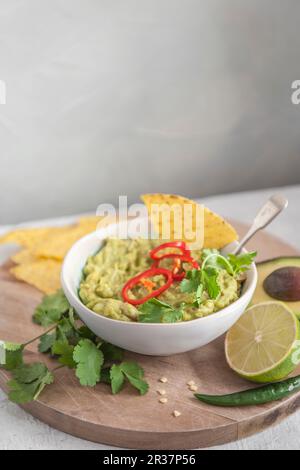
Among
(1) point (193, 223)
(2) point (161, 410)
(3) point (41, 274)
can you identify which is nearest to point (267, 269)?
(1) point (193, 223)

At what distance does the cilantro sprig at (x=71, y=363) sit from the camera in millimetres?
1569

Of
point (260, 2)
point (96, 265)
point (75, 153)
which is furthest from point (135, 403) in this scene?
point (260, 2)

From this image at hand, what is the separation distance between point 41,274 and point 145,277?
19.2 inches

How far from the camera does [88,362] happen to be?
62.7 inches

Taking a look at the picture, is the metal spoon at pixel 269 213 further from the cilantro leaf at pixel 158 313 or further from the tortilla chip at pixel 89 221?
the tortilla chip at pixel 89 221

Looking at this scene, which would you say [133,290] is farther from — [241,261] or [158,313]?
[241,261]

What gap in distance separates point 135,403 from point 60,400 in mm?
178

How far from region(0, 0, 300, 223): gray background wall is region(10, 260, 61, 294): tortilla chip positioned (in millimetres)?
575

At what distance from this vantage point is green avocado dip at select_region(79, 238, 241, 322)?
5.26ft

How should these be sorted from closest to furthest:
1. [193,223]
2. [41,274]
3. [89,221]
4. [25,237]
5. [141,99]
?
[193,223]
[41,274]
[25,237]
[89,221]
[141,99]

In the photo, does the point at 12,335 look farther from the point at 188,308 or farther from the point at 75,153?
the point at 75,153

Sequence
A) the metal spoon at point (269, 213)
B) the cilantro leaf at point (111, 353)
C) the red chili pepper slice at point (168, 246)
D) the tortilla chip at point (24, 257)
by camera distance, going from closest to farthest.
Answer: the cilantro leaf at point (111, 353), the red chili pepper slice at point (168, 246), the metal spoon at point (269, 213), the tortilla chip at point (24, 257)

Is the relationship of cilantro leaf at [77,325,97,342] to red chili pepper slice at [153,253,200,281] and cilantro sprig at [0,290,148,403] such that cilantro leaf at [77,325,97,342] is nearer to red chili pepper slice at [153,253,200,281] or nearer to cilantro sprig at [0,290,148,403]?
cilantro sprig at [0,290,148,403]

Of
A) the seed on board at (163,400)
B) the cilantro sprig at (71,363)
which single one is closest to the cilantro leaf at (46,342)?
the cilantro sprig at (71,363)
